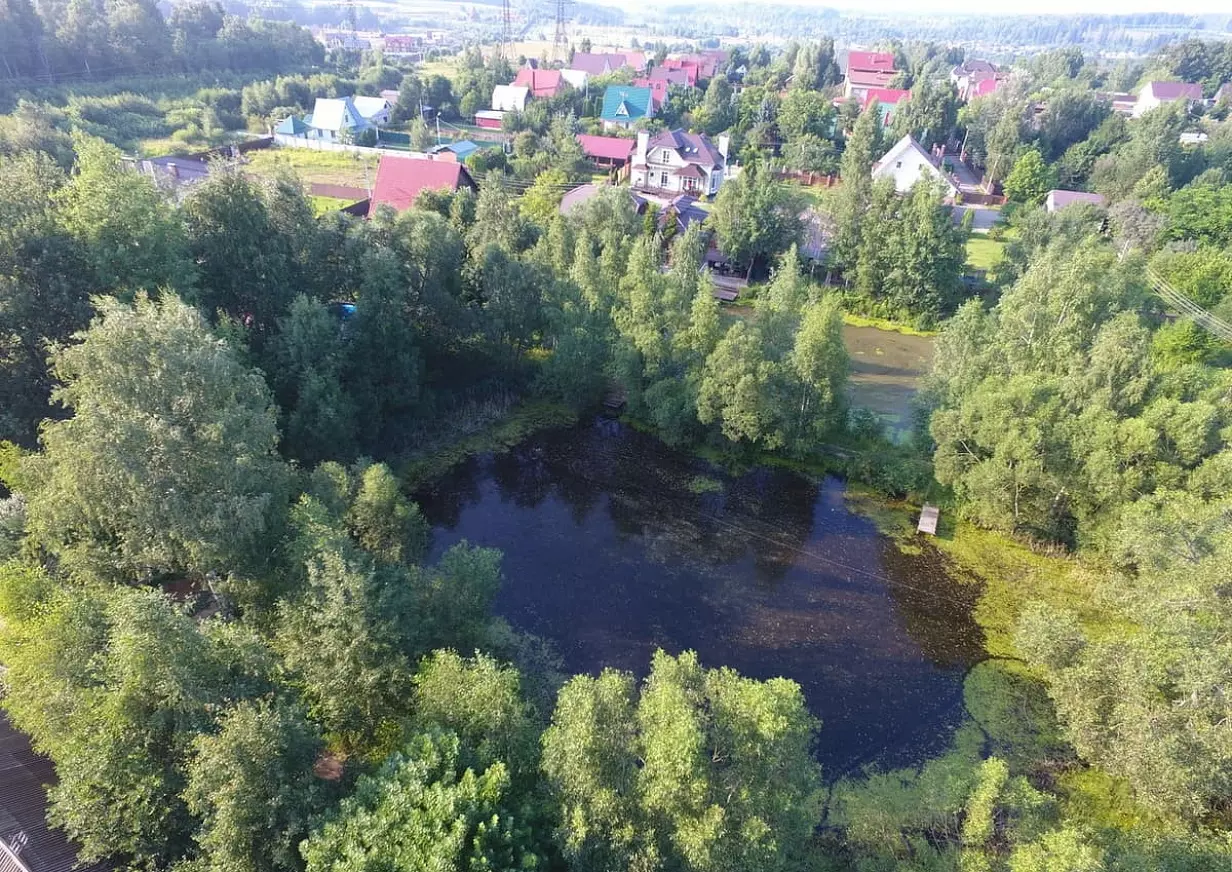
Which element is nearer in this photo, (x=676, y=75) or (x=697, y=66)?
(x=676, y=75)

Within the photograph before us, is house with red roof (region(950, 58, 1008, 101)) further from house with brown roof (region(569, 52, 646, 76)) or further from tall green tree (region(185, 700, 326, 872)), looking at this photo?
tall green tree (region(185, 700, 326, 872))

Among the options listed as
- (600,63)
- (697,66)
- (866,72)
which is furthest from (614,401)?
(600,63)

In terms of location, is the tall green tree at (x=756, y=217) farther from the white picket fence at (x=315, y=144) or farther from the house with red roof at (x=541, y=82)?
the house with red roof at (x=541, y=82)

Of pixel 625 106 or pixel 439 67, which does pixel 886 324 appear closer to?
pixel 625 106

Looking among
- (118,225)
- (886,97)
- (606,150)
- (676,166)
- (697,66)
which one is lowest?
(676,166)

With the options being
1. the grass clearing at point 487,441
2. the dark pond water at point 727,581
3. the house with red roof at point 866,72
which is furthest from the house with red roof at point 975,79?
the dark pond water at point 727,581

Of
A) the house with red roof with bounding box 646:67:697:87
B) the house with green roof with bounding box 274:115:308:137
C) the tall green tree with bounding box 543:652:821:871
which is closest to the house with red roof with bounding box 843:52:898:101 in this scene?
the house with red roof with bounding box 646:67:697:87

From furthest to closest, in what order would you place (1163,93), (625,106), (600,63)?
(600,63)
(1163,93)
(625,106)
